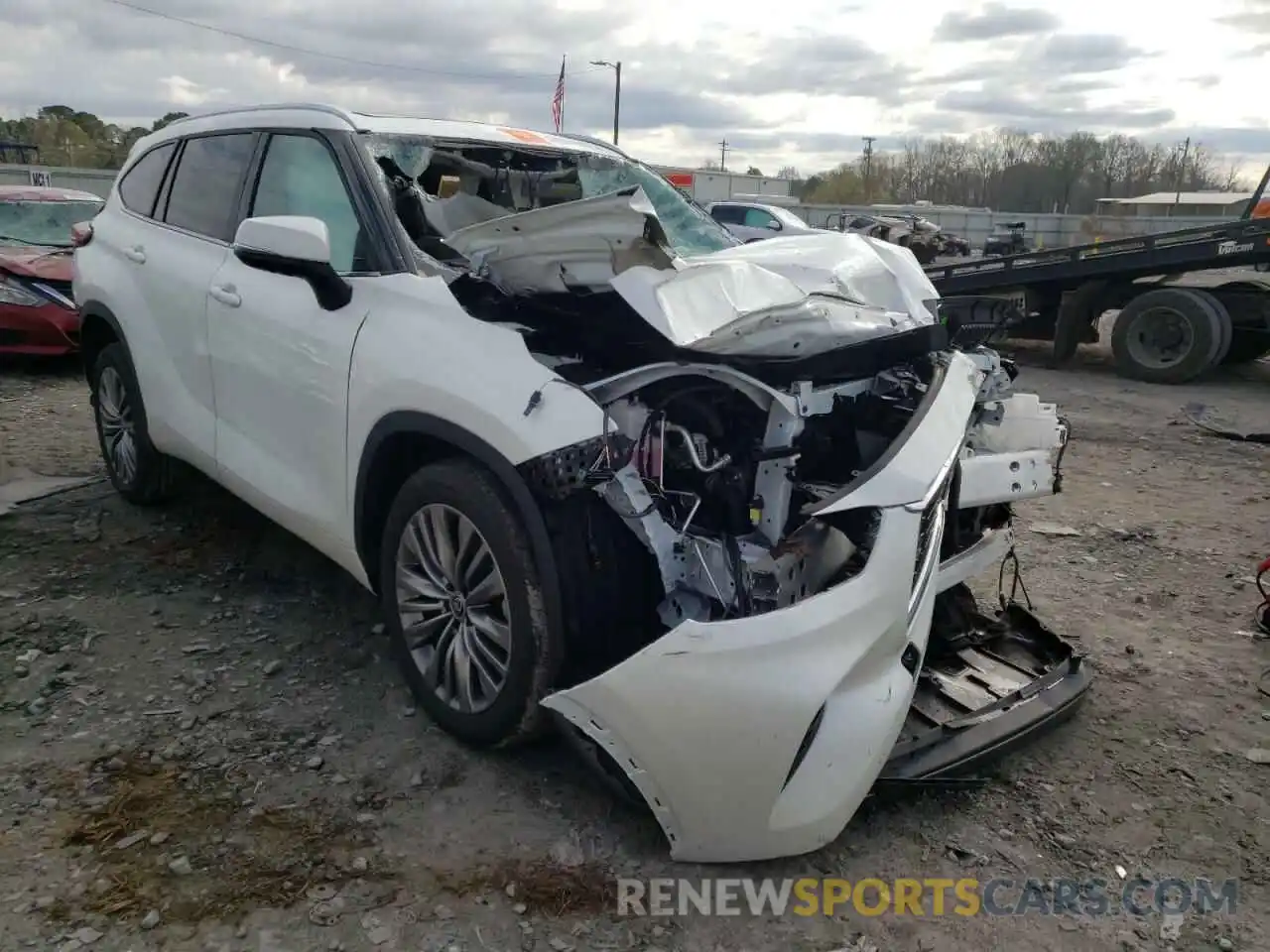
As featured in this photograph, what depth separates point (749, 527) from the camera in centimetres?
257

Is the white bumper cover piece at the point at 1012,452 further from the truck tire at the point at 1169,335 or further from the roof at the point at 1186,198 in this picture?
the roof at the point at 1186,198

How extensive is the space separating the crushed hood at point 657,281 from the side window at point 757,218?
1335cm

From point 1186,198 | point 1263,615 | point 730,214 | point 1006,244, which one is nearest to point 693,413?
point 1263,615

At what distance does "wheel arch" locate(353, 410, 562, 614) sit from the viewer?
2.50 metres

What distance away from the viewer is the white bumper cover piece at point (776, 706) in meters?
2.18

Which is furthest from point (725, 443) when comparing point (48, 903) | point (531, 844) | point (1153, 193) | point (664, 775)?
point (1153, 193)

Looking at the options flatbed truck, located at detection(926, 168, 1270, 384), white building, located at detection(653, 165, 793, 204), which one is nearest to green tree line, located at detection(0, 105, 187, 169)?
white building, located at detection(653, 165, 793, 204)

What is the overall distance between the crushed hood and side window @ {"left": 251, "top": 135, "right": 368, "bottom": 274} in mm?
471

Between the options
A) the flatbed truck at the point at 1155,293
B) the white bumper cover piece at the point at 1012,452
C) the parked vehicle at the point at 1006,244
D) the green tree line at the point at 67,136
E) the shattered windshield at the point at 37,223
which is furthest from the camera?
the green tree line at the point at 67,136

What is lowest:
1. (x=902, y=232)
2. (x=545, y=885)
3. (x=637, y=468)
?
(x=545, y=885)

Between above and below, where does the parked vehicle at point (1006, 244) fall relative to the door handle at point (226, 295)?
above

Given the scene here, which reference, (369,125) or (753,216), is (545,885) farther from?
(753,216)

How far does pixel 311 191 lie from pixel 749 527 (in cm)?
203

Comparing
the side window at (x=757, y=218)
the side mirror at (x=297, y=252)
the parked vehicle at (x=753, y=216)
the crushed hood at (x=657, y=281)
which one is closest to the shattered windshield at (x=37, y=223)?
the side mirror at (x=297, y=252)
